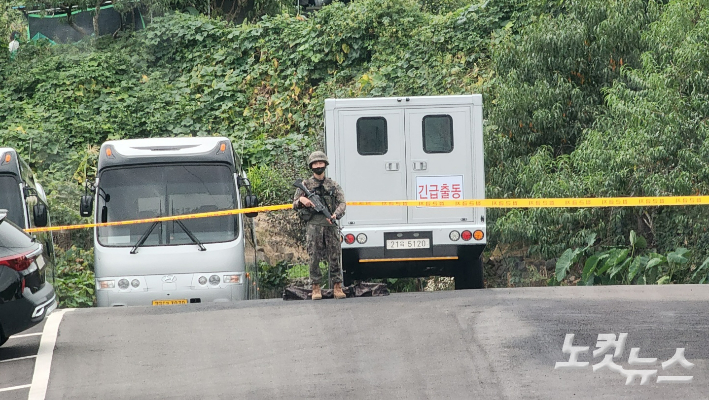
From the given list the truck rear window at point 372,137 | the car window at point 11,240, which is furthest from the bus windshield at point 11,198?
the truck rear window at point 372,137

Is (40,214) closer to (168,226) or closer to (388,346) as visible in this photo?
(168,226)

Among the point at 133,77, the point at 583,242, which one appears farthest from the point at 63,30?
the point at 583,242

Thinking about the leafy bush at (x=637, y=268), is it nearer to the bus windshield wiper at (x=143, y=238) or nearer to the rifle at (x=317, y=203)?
the rifle at (x=317, y=203)

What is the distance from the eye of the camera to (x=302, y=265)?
19812 mm

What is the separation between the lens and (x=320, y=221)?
1259 centimetres

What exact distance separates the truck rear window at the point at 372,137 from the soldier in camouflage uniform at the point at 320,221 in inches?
65.8

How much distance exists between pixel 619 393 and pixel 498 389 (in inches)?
36.8

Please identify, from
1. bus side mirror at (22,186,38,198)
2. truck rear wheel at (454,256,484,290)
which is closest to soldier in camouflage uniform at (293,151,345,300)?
truck rear wheel at (454,256,484,290)

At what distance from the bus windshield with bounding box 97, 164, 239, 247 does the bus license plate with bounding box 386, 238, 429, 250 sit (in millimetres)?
2075

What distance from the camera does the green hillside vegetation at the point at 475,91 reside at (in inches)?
619

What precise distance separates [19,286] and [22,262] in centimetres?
24

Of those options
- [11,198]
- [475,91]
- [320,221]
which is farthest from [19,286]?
[475,91]

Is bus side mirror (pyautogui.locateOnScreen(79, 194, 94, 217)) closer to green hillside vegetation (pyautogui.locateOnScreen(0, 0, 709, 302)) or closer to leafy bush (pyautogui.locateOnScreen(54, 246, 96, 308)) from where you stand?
leafy bush (pyautogui.locateOnScreen(54, 246, 96, 308))

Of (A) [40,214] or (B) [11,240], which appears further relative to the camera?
(A) [40,214]
